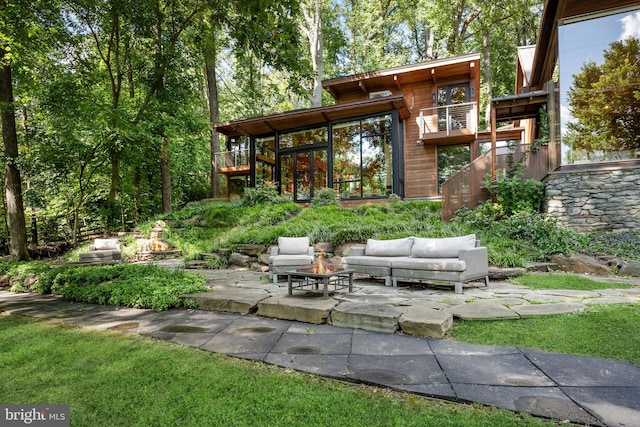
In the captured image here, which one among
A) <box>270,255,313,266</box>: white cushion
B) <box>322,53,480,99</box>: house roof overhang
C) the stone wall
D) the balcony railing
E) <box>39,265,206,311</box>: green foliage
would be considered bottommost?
<box>39,265,206,311</box>: green foliage

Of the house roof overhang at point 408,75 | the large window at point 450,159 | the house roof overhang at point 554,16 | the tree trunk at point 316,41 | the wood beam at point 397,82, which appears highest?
the tree trunk at point 316,41

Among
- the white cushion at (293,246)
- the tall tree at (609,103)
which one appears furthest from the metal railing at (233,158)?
the tall tree at (609,103)

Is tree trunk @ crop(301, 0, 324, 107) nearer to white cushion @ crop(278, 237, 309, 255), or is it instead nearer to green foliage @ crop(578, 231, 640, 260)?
white cushion @ crop(278, 237, 309, 255)

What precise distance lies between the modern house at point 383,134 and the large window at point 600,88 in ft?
15.2

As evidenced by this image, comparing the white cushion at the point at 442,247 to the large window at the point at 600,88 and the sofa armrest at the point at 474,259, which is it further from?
the large window at the point at 600,88

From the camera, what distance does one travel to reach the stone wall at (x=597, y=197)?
7.04 m

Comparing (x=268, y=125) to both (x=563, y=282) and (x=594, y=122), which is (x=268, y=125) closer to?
(x=594, y=122)

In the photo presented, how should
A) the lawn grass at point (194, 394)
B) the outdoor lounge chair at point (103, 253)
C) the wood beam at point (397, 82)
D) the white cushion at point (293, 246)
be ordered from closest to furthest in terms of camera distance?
the lawn grass at point (194, 394) < the white cushion at point (293, 246) < the outdoor lounge chair at point (103, 253) < the wood beam at point (397, 82)

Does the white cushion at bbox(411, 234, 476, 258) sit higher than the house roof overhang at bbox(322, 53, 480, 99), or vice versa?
the house roof overhang at bbox(322, 53, 480, 99)

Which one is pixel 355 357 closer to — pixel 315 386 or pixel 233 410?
pixel 315 386

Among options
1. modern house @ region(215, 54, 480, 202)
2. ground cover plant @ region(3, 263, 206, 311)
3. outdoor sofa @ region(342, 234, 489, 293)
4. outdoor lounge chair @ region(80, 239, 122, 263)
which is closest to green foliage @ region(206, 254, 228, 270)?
ground cover plant @ region(3, 263, 206, 311)

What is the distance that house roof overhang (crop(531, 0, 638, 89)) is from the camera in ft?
24.7

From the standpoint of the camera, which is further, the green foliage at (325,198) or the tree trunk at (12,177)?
the green foliage at (325,198)

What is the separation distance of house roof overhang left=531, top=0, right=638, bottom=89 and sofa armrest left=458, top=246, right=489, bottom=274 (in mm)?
6774
